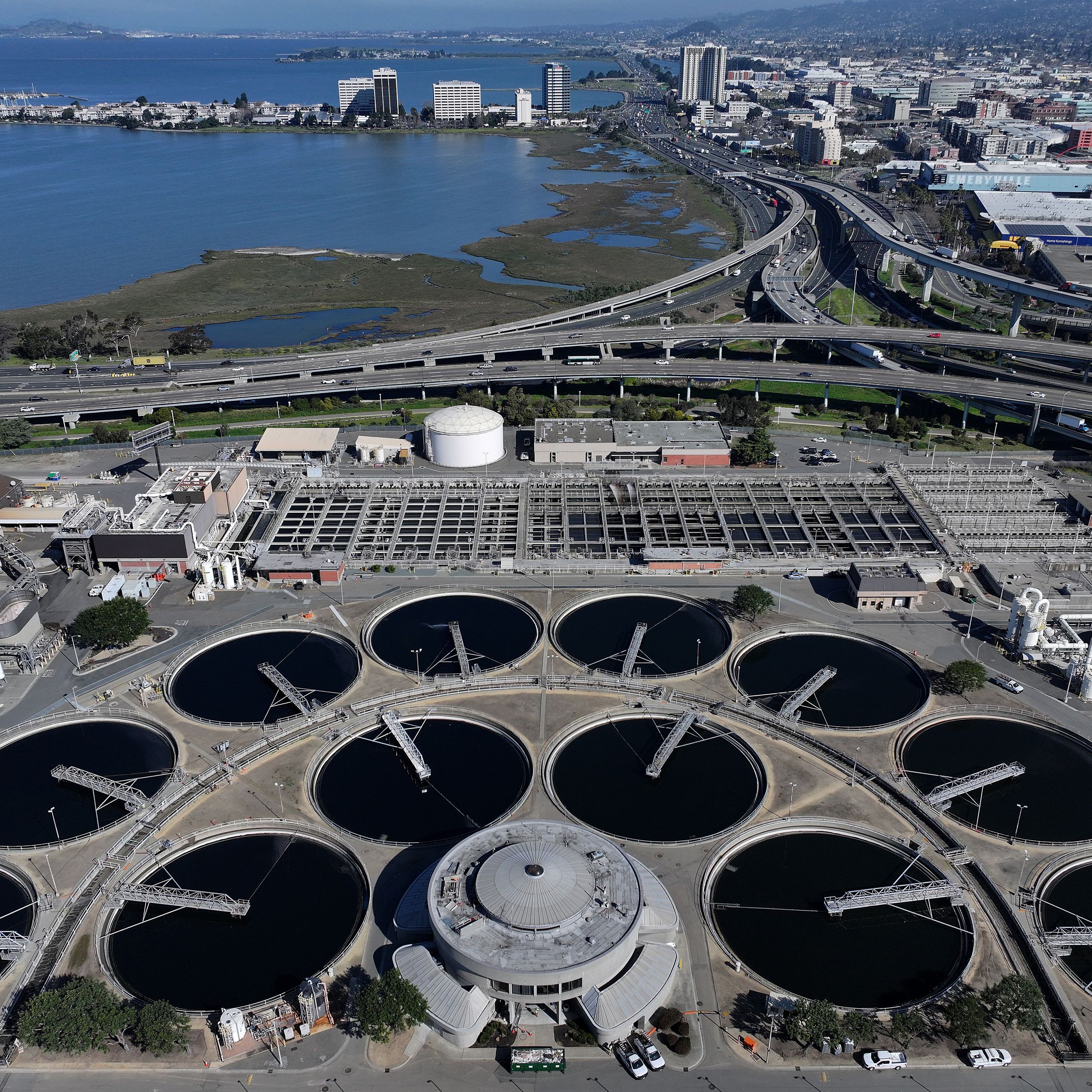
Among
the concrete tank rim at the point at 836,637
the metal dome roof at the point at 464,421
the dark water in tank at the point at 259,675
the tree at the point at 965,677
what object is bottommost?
the dark water in tank at the point at 259,675

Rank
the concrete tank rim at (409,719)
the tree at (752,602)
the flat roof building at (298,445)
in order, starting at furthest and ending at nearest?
the flat roof building at (298,445)
the tree at (752,602)
the concrete tank rim at (409,719)

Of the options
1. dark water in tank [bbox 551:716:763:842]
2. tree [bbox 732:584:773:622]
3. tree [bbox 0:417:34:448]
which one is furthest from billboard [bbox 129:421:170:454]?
tree [bbox 732:584:773:622]

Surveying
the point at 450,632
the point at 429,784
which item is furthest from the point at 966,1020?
the point at 450,632

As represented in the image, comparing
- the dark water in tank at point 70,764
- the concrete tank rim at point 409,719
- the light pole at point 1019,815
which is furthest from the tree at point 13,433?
the light pole at point 1019,815

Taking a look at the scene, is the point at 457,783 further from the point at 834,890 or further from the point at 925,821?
the point at 925,821

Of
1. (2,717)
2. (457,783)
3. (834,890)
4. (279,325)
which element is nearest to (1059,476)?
(834,890)

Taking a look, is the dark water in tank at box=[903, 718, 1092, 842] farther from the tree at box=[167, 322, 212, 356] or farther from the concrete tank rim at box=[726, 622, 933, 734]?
the tree at box=[167, 322, 212, 356]

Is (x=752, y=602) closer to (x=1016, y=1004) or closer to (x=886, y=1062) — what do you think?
(x=1016, y=1004)

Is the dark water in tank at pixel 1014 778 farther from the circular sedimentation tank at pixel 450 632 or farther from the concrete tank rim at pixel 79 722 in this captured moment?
the concrete tank rim at pixel 79 722
